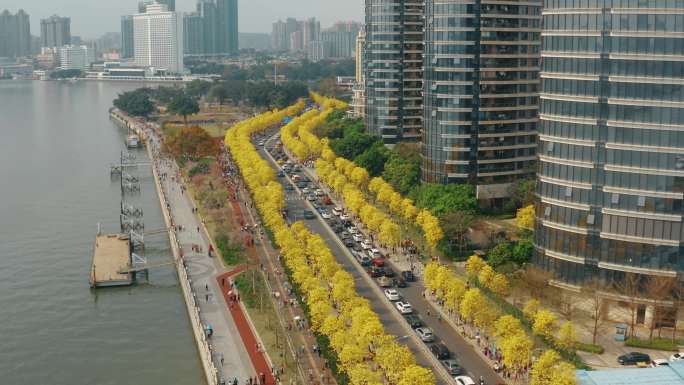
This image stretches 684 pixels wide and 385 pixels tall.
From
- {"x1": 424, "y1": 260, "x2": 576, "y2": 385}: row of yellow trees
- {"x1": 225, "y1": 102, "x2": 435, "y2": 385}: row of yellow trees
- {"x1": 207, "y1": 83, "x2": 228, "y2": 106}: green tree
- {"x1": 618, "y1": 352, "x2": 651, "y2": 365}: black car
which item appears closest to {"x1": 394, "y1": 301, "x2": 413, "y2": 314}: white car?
{"x1": 424, "y1": 260, "x2": 576, "y2": 385}: row of yellow trees

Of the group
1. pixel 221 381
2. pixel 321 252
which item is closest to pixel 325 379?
pixel 221 381

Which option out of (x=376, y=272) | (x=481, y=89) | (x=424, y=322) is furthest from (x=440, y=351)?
(x=481, y=89)

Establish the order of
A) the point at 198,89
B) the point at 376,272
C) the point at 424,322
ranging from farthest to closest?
the point at 198,89 → the point at 376,272 → the point at 424,322

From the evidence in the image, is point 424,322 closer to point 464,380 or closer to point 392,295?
point 392,295

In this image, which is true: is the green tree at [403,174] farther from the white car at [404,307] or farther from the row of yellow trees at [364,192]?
the white car at [404,307]

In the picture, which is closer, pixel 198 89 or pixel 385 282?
pixel 385 282

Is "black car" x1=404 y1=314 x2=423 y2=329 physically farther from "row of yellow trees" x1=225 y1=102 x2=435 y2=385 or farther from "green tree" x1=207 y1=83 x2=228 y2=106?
"green tree" x1=207 y1=83 x2=228 y2=106

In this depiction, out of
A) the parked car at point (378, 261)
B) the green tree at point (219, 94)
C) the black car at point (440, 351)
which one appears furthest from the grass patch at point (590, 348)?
the green tree at point (219, 94)
